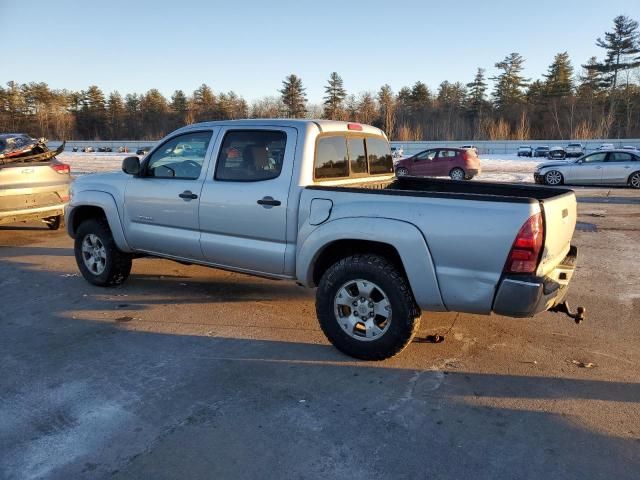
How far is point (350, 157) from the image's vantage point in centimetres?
511

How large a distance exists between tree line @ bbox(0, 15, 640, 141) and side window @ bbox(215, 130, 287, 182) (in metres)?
66.2

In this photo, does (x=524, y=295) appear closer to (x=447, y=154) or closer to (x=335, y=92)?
(x=447, y=154)

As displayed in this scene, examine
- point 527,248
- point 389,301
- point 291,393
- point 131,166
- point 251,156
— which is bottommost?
point 291,393

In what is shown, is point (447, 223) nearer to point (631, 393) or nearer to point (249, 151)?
point (631, 393)

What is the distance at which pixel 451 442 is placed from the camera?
2955 mm

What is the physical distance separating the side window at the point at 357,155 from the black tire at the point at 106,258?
9.56 ft

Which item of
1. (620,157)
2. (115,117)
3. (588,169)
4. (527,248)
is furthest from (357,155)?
→ (115,117)

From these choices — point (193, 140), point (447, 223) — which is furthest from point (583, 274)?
point (193, 140)

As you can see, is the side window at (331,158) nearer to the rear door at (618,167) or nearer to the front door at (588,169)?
the front door at (588,169)

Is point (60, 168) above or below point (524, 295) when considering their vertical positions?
above

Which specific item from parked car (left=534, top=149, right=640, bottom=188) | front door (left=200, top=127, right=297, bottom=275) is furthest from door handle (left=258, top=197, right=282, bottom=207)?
parked car (left=534, top=149, right=640, bottom=188)

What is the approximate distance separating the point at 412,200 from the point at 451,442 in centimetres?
166

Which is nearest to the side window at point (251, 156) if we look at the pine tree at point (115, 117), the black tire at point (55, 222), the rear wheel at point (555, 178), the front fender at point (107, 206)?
the front fender at point (107, 206)

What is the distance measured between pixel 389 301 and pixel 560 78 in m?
85.9
